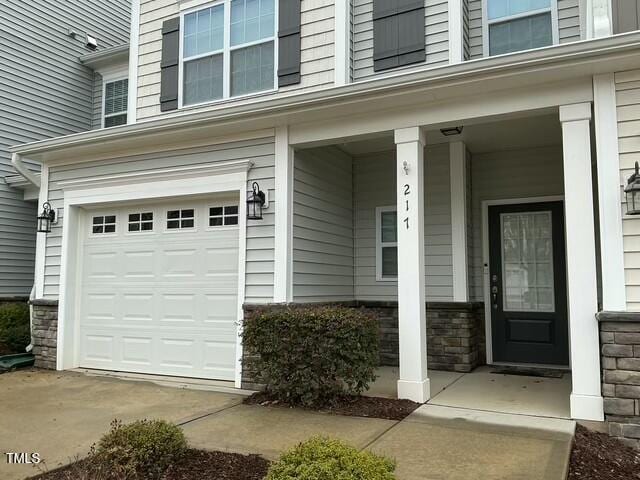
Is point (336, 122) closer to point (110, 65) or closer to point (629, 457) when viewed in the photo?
point (629, 457)

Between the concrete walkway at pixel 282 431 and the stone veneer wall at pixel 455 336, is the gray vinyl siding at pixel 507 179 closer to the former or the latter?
the stone veneer wall at pixel 455 336

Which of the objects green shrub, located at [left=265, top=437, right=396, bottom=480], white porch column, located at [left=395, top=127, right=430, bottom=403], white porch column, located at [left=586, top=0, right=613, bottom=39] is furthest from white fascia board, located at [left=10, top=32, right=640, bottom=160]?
green shrub, located at [left=265, top=437, right=396, bottom=480]

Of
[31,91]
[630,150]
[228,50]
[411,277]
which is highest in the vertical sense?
→ [31,91]

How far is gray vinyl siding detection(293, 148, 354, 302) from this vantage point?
612 centimetres

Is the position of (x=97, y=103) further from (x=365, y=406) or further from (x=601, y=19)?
(x=601, y=19)

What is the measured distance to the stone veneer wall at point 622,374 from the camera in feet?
13.4

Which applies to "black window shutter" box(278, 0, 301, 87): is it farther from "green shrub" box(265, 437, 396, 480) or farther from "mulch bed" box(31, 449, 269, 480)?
"green shrub" box(265, 437, 396, 480)

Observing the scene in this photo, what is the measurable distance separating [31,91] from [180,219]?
536 cm

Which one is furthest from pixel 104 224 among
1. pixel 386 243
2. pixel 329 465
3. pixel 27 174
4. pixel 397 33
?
pixel 329 465

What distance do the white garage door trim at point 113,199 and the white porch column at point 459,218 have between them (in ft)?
8.53

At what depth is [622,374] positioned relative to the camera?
4.14 meters

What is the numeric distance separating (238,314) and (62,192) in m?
3.37

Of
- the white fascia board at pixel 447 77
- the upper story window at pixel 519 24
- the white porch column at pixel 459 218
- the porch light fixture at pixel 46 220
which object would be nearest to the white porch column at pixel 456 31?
the upper story window at pixel 519 24

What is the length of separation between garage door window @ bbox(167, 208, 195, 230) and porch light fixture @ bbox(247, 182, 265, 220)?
106 cm
